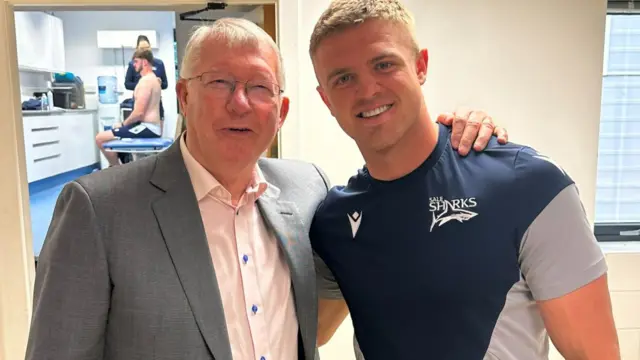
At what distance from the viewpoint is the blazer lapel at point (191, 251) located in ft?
3.78

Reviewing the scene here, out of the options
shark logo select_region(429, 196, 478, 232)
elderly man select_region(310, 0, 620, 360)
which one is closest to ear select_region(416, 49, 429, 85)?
elderly man select_region(310, 0, 620, 360)

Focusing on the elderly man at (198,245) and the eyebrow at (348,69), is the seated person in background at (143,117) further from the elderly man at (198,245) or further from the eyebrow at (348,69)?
the eyebrow at (348,69)

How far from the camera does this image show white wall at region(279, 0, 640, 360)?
→ 2.22 metres

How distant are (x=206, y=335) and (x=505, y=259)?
27.0 inches

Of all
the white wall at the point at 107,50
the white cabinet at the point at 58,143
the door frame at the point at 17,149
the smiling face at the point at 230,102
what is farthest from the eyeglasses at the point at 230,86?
the white wall at the point at 107,50

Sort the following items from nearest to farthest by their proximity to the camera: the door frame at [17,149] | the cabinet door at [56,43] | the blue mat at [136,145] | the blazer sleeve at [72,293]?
1. the blazer sleeve at [72,293]
2. the door frame at [17,149]
3. the blue mat at [136,145]
4. the cabinet door at [56,43]

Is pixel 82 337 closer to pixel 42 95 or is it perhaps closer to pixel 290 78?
pixel 290 78

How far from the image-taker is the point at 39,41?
720 cm

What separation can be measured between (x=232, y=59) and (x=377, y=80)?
0.34 m

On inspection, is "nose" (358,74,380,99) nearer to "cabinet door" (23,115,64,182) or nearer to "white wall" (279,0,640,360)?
"white wall" (279,0,640,360)

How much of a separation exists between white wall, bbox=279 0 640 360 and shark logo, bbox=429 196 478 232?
1030 millimetres

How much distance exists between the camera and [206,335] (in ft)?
3.74

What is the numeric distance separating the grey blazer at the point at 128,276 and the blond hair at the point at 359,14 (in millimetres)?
510

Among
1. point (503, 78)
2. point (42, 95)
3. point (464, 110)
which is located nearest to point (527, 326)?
point (464, 110)
